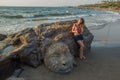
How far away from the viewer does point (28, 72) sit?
676cm

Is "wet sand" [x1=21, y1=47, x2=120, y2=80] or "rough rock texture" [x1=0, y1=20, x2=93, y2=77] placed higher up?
"rough rock texture" [x1=0, y1=20, x2=93, y2=77]

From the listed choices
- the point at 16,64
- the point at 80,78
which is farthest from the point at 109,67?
the point at 16,64

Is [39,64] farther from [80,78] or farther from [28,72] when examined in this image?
[80,78]

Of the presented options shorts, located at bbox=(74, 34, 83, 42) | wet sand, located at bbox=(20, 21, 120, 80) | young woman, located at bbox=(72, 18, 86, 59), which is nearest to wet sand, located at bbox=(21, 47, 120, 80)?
wet sand, located at bbox=(20, 21, 120, 80)

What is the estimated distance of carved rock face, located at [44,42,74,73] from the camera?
6664 mm

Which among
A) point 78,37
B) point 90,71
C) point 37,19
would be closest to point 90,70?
point 90,71

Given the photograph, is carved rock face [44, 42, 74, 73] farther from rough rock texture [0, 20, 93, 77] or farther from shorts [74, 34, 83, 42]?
shorts [74, 34, 83, 42]

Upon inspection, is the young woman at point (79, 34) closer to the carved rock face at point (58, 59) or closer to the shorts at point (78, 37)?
the shorts at point (78, 37)

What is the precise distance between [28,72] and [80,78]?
4.86ft

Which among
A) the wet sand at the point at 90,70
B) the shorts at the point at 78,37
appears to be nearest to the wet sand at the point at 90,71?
the wet sand at the point at 90,70

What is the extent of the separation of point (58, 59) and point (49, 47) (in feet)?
2.15

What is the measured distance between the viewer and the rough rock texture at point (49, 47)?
22.2 ft

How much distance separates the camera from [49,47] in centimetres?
725

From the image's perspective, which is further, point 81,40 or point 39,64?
point 81,40
